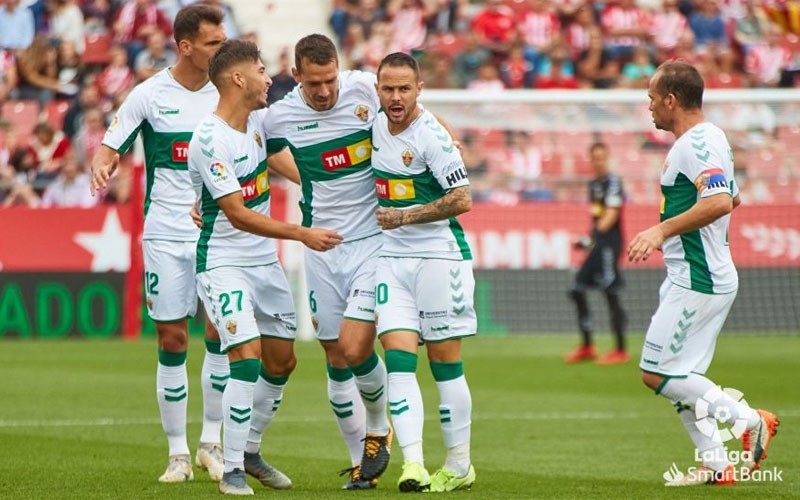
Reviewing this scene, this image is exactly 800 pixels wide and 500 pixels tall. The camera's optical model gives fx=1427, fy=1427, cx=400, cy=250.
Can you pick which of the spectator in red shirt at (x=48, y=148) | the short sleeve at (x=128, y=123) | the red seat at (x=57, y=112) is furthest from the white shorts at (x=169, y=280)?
the red seat at (x=57, y=112)

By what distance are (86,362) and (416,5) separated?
432 inches

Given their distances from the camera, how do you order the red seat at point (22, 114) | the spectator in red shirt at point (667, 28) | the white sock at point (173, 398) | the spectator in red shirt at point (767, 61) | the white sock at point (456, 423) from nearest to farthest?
the white sock at point (456, 423) < the white sock at point (173, 398) < the red seat at point (22, 114) < the spectator in red shirt at point (767, 61) < the spectator in red shirt at point (667, 28)

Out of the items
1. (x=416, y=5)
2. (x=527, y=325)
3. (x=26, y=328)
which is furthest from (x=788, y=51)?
(x=26, y=328)

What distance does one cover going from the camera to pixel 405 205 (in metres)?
8.45

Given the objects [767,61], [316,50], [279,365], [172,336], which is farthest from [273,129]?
[767,61]

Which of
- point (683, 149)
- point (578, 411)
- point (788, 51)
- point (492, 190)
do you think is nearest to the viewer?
point (683, 149)

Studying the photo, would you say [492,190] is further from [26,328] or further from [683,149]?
[683,149]

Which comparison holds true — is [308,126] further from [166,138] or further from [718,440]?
Answer: [718,440]

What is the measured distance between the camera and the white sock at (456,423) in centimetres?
833

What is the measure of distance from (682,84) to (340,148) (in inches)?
82.7

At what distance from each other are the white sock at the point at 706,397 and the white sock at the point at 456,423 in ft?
4.06

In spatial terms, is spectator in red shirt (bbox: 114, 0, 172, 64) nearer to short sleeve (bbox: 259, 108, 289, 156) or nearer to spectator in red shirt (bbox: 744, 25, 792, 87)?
spectator in red shirt (bbox: 744, 25, 792, 87)

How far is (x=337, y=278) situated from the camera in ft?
29.0

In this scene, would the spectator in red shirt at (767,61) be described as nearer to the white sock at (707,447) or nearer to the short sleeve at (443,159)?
the white sock at (707,447)
